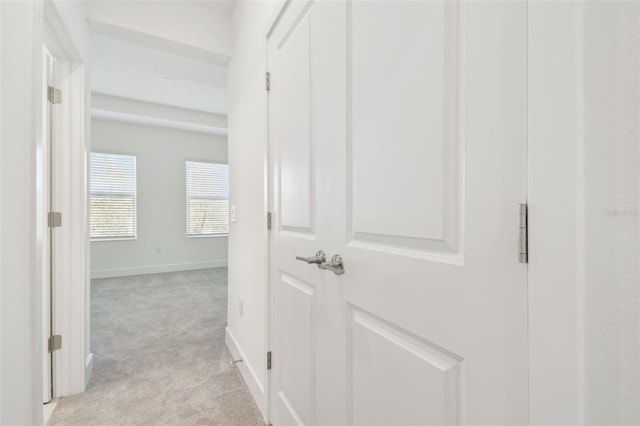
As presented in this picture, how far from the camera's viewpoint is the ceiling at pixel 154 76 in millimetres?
3102

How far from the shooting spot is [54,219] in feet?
5.82

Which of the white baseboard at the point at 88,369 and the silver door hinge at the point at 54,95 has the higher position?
the silver door hinge at the point at 54,95

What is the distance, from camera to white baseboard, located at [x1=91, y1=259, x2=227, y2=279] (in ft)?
15.9

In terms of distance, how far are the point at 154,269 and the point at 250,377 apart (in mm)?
4232

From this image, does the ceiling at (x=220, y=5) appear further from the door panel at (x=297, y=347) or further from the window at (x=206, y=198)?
the window at (x=206, y=198)

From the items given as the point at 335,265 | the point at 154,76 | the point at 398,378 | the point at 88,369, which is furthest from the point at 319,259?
the point at 154,76

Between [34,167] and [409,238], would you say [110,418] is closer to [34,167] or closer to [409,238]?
[34,167]

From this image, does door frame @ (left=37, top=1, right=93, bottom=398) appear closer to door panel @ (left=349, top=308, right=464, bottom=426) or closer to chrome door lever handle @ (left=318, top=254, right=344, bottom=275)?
chrome door lever handle @ (left=318, top=254, right=344, bottom=275)

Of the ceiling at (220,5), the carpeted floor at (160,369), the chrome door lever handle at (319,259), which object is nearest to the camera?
the chrome door lever handle at (319,259)

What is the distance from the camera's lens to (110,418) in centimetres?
162

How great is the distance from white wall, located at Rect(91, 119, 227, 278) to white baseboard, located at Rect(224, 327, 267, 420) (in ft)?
12.1

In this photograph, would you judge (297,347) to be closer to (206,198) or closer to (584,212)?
(584,212)

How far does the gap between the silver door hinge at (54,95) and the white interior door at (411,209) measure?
1625mm

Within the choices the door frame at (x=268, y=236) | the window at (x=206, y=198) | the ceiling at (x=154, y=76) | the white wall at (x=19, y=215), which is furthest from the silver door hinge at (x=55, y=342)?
the window at (x=206, y=198)
